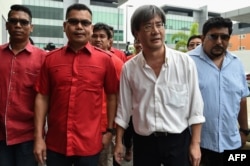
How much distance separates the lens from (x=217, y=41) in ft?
8.23

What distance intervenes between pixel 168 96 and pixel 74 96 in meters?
0.70

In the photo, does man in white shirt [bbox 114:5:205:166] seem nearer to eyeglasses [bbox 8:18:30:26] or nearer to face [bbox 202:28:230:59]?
face [bbox 202:28:230:59]

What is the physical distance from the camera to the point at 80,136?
7.35ft

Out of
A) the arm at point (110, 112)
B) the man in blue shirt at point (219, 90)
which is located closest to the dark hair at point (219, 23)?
the man in blue shirt at point (219, 90)

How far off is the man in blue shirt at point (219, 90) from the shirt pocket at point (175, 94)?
0.38 m

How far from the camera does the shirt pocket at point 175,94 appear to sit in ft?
7.04

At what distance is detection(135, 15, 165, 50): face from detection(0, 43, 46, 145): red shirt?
100 cm

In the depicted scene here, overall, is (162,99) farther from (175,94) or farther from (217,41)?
(217,41)

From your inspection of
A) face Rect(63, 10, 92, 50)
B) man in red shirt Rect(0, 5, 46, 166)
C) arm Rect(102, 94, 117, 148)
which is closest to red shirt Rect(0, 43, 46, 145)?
man in red shirt Rect(0, 5, 46, 166)

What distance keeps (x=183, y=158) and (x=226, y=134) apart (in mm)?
526

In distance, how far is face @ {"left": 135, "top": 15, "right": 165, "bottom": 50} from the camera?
2.12 m

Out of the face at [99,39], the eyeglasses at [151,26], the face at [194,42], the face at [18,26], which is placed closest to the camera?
the eyeglasses at [151,26]

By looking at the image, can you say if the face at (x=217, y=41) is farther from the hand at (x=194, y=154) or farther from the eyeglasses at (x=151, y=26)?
the hand at (x=194, y=154)

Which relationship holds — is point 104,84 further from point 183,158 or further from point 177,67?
point 183,158
